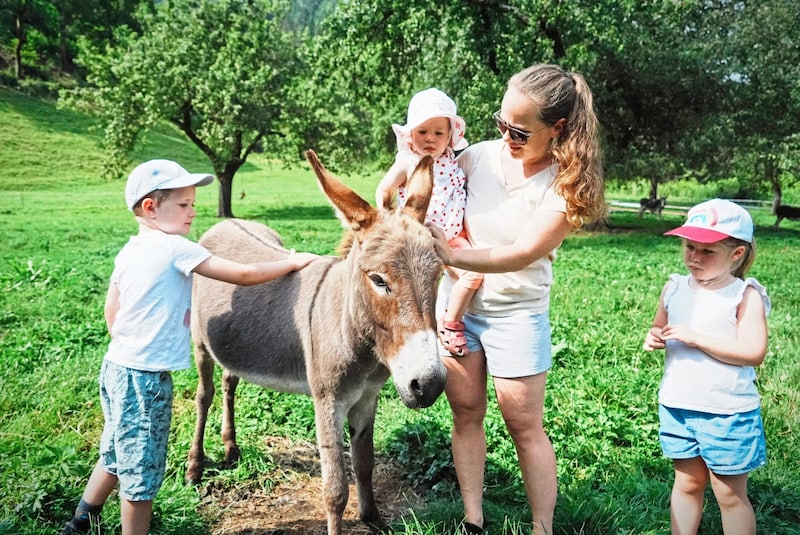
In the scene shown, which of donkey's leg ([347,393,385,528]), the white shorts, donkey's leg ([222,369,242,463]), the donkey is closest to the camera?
the donkey

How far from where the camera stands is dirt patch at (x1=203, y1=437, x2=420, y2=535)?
3.48 metres

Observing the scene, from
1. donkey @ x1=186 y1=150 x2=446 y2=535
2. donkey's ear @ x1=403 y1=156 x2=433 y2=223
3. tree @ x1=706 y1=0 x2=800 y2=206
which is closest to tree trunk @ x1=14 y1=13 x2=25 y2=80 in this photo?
tree @ x1=706 y1=0 x2=800 y2=206

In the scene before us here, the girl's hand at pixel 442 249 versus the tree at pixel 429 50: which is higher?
the tree at pixel 429 50

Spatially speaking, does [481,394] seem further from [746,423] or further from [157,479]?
[157,479]

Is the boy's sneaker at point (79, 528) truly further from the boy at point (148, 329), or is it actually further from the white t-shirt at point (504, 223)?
the white t-shirt at point (504, 223)

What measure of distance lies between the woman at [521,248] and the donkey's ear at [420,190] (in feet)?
0.53

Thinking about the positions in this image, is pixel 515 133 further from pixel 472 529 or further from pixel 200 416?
pixel 200 416

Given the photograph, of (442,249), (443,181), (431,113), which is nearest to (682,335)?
(442,249)

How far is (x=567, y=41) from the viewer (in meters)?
15.8

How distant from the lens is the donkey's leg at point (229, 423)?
165 inches

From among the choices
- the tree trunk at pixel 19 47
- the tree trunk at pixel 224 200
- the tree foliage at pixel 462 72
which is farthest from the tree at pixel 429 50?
the tree trunk at pixel 19 47

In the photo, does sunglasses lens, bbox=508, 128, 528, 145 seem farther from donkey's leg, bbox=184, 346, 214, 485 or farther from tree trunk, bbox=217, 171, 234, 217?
tree trunk, bbox=217, 171, 234, 217

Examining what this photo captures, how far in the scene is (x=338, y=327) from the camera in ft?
10.2

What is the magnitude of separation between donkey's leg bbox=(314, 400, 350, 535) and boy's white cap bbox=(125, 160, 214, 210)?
138 cm
